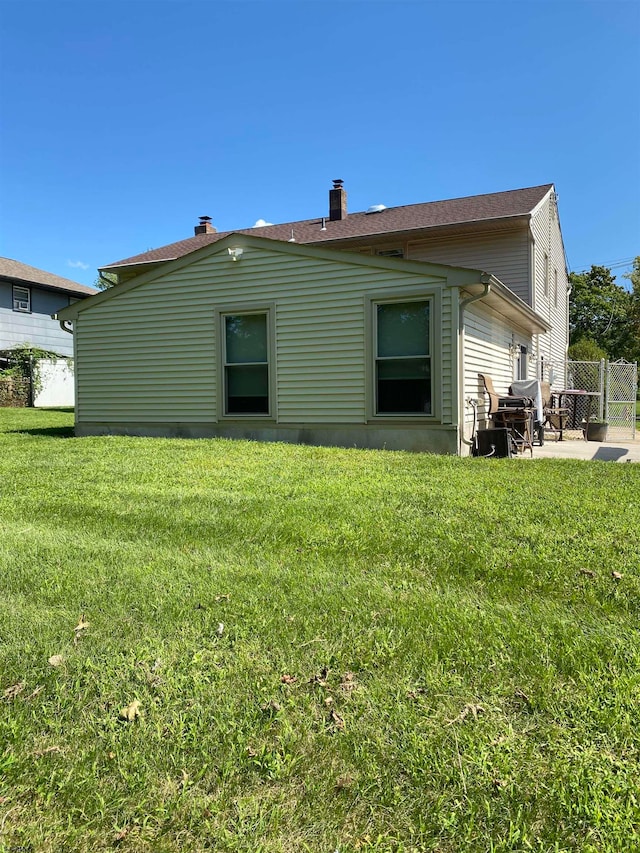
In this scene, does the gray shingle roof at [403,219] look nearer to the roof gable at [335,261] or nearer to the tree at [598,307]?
the roof gable at [335,261]

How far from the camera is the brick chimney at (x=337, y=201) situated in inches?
688

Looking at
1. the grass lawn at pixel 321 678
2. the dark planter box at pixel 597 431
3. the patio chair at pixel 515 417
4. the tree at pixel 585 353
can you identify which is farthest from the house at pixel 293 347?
the tree at pixel 585 353

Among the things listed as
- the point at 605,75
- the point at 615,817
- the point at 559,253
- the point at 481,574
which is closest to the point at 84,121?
the point at 605,75

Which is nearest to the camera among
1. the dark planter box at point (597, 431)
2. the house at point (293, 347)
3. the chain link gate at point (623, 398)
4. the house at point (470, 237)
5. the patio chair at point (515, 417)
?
the house at point (293, 347)

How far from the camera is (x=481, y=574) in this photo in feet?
10.0

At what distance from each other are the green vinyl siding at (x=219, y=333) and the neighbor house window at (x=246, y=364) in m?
0.21

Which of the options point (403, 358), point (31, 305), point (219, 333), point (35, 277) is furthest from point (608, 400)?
point (35, 277)

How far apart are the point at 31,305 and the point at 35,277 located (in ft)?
4.36

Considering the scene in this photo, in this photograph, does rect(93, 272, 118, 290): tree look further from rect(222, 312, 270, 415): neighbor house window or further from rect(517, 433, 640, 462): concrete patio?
rect(517, 433, 640, 462): concrete patio

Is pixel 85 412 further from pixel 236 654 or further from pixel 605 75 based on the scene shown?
pixel 605 75

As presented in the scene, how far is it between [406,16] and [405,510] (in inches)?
374

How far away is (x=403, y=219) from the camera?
15.1 m

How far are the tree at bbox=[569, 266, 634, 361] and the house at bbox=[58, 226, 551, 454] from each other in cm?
3538

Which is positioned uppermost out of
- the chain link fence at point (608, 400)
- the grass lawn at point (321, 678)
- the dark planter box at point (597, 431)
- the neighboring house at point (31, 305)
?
the neighboring house at point (31, 305)
